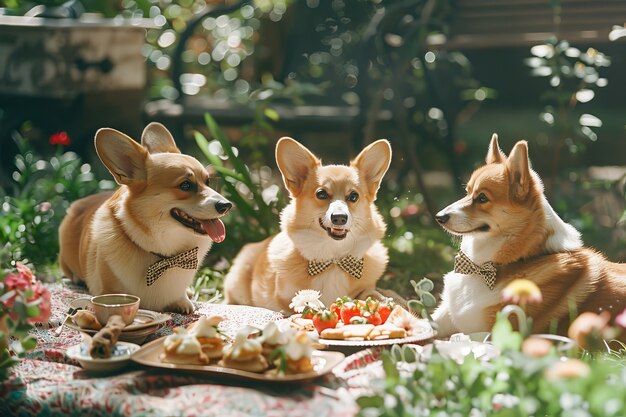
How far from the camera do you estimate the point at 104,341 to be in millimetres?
2859

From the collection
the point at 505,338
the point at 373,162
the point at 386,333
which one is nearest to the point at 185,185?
the point at 373,162

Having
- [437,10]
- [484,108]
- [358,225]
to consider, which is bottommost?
[484,108]

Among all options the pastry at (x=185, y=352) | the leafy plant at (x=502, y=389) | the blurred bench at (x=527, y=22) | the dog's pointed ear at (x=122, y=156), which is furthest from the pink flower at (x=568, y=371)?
the blurred bench at (x=527, y=22)

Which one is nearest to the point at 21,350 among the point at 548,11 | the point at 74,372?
the point at 74,372

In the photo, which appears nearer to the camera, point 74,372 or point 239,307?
point 74,372

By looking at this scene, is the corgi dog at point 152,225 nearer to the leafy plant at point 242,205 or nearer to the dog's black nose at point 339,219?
the dog's black nose at point 339,219

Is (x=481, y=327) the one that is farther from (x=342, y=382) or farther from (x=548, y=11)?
(x=548, y=11)

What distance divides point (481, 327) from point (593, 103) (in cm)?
398

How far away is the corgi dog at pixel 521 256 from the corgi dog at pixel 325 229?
555 mm

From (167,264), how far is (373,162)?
3.38 ft

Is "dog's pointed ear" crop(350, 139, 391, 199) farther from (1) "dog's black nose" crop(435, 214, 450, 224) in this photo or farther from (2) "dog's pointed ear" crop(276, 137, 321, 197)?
(1) "dog's black nose" crop(435, 214, 450, 224)

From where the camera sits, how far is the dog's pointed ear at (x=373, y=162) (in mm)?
3705

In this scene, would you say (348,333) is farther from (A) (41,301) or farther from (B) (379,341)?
(A) (41,301)

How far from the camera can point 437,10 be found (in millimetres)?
6180
